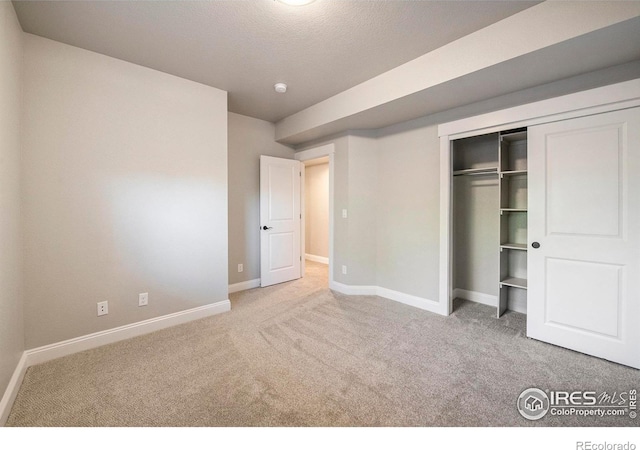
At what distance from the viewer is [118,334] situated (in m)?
2.44

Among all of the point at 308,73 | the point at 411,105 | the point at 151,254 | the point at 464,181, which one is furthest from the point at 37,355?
the point at 464,181

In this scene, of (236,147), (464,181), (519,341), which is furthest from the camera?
(236,147)

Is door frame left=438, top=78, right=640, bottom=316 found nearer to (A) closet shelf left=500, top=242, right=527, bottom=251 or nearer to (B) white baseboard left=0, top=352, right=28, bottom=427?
(A) closet shelf left=500, top=242, right=527, bottom=251

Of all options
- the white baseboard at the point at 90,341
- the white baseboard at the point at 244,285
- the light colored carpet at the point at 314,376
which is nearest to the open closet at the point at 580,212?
the light colored carpet at the point at 314,376

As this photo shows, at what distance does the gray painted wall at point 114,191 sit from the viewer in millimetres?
2100

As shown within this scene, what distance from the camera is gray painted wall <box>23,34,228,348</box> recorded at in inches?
82.7

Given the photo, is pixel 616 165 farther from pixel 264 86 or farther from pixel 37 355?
pixel 37 355

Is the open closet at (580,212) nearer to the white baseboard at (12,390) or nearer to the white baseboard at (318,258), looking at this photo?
the white baseboard at (318,258)

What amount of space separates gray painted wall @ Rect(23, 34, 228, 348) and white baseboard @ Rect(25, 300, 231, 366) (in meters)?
0.05

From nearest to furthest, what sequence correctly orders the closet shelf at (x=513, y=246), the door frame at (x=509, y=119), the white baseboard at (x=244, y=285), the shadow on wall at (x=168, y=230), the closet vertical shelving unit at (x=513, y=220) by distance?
the door frame at (x=509, y=119), the shadow on wall at (x=168, y=230), the closet shelf at (x=513, y=246), the closet vertical shelving unit at (x=513, y=220), the white baseboard at (x=244, y=285)

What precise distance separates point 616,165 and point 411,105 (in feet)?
5.59

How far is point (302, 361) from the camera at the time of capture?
2094 millimetres

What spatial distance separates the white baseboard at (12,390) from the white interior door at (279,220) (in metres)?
2.49

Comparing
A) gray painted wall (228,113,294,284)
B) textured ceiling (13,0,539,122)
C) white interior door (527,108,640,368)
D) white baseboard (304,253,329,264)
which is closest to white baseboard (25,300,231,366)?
gray painted wall (228,113,294,284)
